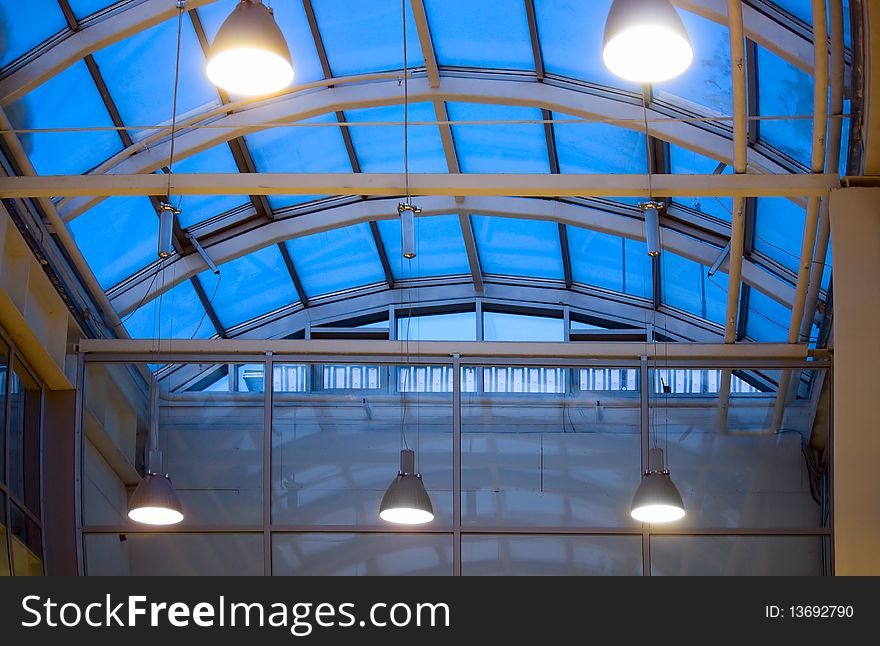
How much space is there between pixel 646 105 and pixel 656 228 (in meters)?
1.11

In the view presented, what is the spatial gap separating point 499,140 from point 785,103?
3.01 meters

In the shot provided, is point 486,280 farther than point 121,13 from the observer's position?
Yes

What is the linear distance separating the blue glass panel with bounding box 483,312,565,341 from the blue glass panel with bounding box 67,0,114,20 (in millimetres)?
6257

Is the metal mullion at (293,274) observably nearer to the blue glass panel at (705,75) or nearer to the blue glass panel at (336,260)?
the blue glass panel at (336,260)

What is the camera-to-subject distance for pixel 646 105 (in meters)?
11.3

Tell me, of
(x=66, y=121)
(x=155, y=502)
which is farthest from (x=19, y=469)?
(x=66, y=121)

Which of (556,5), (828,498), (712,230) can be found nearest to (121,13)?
(556,5)

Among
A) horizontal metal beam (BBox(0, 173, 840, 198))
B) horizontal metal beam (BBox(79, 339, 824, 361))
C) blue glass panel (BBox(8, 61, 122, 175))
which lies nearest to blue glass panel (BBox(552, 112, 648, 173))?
horizontal metal beam (BBox(79, 339, 824, 361))

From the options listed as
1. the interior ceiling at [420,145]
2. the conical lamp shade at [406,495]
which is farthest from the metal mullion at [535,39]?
the conical lamp shade at [406,495]

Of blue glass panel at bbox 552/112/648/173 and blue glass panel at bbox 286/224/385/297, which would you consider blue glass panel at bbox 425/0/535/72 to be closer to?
blue glass panel at bbox 552/112/648/173

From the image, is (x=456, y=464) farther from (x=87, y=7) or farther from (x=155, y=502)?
(x=87, y=7)

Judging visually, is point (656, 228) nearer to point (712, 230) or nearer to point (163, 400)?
point (712, 230)

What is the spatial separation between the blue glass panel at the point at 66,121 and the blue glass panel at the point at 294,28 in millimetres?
1097

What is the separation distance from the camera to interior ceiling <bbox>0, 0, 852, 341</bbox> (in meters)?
10.1
